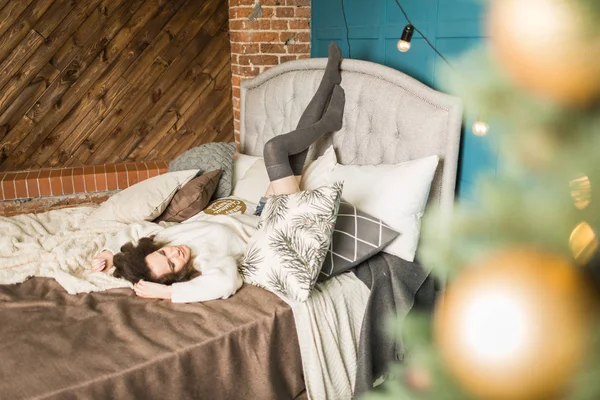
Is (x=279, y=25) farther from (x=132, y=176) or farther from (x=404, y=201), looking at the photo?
(x=404, y=201)

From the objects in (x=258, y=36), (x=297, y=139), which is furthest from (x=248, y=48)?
(x=297, y=139)

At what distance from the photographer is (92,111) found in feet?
13.7

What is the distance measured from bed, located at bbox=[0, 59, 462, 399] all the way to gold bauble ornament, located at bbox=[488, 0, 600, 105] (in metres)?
1.39

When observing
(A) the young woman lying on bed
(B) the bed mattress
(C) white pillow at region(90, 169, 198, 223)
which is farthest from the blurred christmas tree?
(C) white pillow at region(90, 169, 198, 223)

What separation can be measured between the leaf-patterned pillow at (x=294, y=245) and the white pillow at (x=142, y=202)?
35.4 inches

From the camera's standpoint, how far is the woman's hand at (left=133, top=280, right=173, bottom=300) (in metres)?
1.89

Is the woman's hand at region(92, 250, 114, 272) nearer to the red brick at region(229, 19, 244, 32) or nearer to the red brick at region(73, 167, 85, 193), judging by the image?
the red brick at region(73, 167, 85, 193)

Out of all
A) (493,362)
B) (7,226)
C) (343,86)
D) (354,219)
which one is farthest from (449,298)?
(7,226)

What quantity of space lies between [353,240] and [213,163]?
1263 mm

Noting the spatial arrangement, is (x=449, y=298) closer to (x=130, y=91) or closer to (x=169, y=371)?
(x=169, y=371)

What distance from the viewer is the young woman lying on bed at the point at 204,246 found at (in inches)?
74.9

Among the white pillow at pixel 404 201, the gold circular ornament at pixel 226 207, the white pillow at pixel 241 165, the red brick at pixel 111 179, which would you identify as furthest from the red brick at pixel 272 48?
the white pillow at pixel 404 201

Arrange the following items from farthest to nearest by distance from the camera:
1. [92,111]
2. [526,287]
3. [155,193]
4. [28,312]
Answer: [92,111] → [155,193] → [28,312] → [526,287]

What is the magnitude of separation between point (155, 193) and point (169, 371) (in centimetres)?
137
